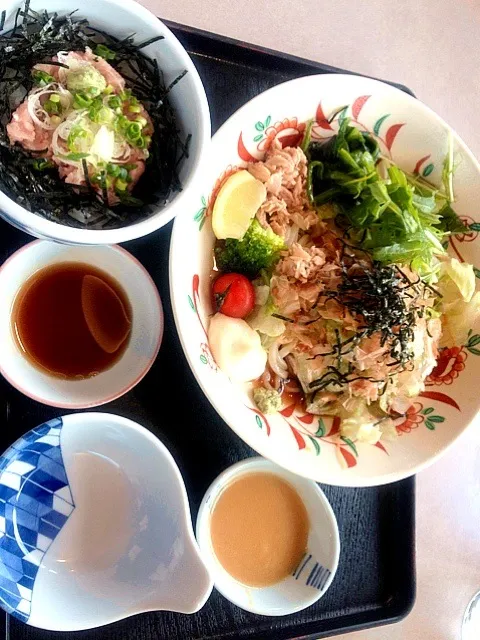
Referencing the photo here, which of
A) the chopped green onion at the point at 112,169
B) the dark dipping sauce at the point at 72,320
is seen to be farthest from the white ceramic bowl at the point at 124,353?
the chopped green onion at the point at 112,169

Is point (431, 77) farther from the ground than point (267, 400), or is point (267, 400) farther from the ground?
point (431, 77)

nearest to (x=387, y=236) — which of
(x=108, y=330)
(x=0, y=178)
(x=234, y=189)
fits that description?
(x=234, y=189)

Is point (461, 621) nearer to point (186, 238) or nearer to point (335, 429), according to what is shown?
point (335, 429)

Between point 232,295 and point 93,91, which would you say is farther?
point 232,295

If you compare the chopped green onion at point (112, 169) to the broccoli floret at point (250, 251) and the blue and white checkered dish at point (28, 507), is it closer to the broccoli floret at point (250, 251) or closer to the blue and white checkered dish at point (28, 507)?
the broccoli floret at point (250, 251)

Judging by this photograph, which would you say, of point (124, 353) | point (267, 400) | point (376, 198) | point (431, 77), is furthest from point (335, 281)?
point (431, 77)

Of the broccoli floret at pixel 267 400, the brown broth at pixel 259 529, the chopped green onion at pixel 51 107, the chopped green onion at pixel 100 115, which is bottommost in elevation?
the brown broth at pixel 259 529

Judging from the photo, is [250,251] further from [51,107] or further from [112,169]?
[51,107]
